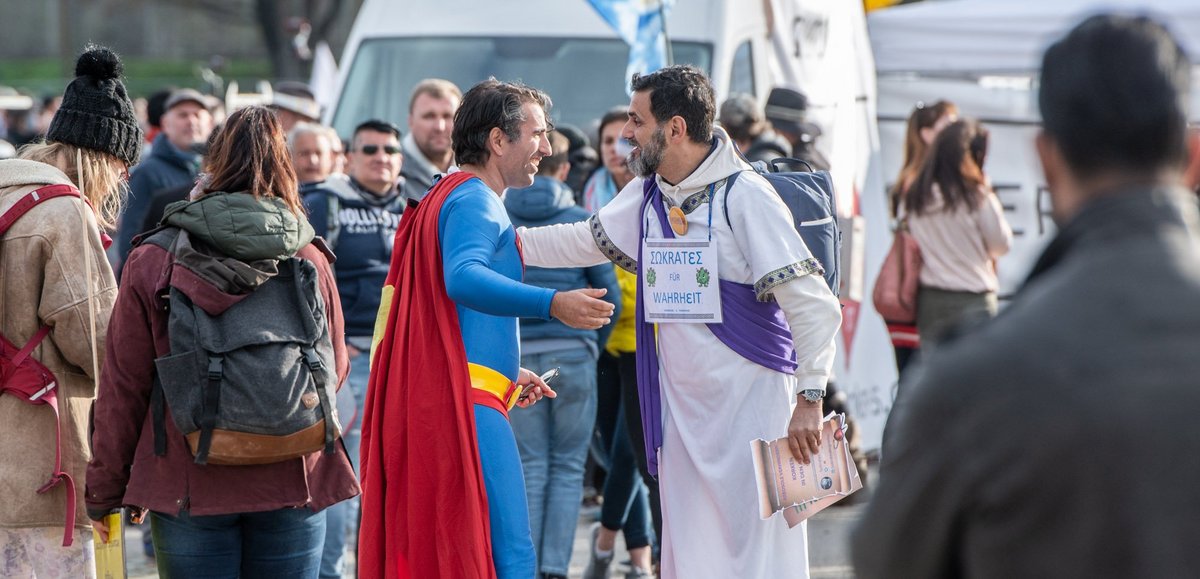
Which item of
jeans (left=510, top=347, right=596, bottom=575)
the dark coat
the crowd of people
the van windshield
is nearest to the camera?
the dark coat

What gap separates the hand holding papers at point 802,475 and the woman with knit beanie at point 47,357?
180 centimetres

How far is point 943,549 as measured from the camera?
1.62m

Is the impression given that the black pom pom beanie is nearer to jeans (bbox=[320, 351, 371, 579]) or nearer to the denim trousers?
jeans (bbox=[320, 351, 371, 579])

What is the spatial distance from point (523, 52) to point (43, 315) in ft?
16.0

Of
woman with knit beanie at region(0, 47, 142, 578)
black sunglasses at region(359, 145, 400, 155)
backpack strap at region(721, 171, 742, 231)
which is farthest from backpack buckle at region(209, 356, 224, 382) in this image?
black sunglasses at region(359, 145, 400, 155)

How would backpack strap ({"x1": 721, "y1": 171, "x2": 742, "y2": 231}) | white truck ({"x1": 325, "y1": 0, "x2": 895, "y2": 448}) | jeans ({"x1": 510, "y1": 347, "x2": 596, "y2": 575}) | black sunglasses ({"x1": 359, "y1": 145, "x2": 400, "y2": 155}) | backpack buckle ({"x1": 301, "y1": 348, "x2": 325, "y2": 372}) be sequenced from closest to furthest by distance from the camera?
backpack buckle ({"x1": 301, "y1": 348, "x2": 325, "y2": 372}) → backpack strap ({"x1": 721, "y1": 171, "x2": 742, "y2": 231}) → jeans ({"x1": 510, "y1": 347, "x2": 596, "y2": 575}) → black sunglasses ({"x1": 359, "y1": 145, "x2": 400, "y2": 155}) → white truck ({"x1": 325, "y1": 0, "x2": 895, "y2": 448})

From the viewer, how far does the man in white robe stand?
412cm

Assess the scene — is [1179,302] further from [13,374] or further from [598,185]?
[598,185]

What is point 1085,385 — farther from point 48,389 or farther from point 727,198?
point 48,389

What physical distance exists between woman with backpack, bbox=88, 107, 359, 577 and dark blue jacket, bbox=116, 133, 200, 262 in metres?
3.63

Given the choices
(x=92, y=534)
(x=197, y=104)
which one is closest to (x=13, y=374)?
(x=92, y=534)

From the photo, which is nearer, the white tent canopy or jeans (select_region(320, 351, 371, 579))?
jeans (select_region(320, 351, 371, 579))

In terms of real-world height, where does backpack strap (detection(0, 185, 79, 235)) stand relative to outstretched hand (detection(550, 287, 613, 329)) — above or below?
above

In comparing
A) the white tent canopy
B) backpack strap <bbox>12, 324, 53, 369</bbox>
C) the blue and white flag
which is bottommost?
backpack strap <bbox>12, 324, 53, 369</bbox>
